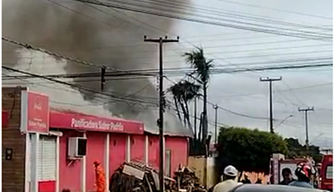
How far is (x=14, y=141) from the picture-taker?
55.2ft

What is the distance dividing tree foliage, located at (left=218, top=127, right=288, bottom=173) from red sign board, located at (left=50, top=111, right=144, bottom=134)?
30.3 feet

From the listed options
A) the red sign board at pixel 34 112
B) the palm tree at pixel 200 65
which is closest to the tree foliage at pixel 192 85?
the palm tree at pixel 200 65

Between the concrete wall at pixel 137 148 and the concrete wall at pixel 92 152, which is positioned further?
the concrete wall at pixel 137 148

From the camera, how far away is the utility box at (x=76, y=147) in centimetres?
1959

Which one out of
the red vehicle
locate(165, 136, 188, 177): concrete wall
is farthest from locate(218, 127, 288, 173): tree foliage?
the red vehicle

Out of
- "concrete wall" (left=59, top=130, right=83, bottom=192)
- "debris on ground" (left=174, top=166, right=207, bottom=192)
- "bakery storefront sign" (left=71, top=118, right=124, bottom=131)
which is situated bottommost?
"debris on ground" (left=174, top=166, right=207, bottom=192)

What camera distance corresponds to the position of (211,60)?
1232 inches

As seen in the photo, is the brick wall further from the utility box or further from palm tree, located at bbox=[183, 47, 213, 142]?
palm tree, located at bbox=[183, 47, 213, 142]

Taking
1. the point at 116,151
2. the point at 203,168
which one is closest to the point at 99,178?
the point at 116,151

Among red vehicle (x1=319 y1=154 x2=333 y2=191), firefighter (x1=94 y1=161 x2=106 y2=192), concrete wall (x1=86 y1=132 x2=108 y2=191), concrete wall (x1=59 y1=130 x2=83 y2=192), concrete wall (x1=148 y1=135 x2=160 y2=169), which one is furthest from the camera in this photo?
concrete wall (x1=148 y1=135 x2=160 y2=169)

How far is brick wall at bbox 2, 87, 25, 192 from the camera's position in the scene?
54.7 feet

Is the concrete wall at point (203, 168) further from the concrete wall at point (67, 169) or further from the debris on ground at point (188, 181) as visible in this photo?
the concrete wall at point (67, 169)

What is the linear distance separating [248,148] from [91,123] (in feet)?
47.7

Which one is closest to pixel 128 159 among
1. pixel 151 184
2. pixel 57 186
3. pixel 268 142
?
pixel 151 184
